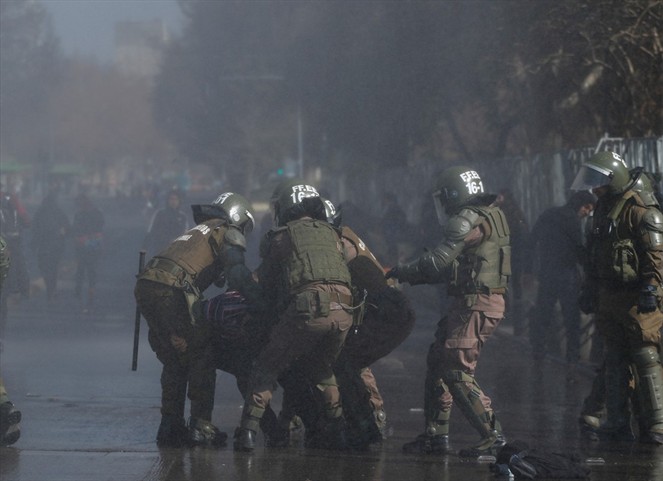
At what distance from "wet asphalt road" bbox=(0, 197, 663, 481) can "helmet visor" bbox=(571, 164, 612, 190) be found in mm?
1549

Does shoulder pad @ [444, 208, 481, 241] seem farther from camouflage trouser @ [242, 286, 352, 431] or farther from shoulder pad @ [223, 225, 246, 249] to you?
shoulder pad @ [223, 225, 246, 249]

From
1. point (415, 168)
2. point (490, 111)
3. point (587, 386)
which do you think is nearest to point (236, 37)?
point (415, 168)

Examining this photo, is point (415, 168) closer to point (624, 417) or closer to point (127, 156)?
point (624, 417)

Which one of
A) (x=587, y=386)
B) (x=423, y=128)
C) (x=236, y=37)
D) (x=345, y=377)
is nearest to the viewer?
(x=345, y=377)

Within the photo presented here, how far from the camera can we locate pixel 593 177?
7.12m

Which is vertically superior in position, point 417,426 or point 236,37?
point 236,37

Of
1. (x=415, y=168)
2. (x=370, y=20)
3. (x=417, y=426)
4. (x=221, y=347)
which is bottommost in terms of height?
(x=417, y=426)

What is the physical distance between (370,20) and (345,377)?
19984 mm

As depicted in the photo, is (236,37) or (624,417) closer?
(624,417)

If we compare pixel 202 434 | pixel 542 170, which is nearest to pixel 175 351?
pixel 202 434

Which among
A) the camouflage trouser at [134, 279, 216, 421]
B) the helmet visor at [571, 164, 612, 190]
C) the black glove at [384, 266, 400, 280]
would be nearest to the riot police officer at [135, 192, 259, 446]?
the camouflage trouser at [134, 279, 216, 421]

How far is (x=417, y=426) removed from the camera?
26.1ft

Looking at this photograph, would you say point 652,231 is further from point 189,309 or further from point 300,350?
point 189,309

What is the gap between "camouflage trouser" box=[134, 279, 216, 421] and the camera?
688 centimetres
